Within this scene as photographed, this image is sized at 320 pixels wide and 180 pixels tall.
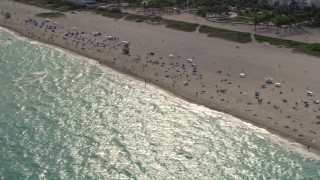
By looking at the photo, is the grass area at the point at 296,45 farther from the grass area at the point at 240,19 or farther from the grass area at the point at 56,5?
the grass area at the point at 56,5

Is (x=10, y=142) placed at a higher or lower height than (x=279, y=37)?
lower

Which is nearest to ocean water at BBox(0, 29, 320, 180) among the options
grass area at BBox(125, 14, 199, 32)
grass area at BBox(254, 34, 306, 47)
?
grass area at BBox(254, 34, 306, 47)

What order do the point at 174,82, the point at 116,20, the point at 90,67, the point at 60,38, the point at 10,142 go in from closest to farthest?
the point at 10,142 → the point at 174,82 → the point at 90,67 → the point at 60,38 → the point at 116,20

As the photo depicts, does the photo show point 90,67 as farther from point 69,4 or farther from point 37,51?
point 69,4

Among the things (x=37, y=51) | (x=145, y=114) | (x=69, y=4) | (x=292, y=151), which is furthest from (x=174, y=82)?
(x=69, y=4)

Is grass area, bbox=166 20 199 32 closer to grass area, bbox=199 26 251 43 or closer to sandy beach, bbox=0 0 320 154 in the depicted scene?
grass area, bbox=199 26 251 43
